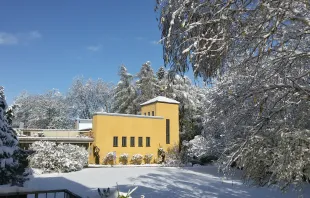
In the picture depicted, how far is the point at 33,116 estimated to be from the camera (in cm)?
4078

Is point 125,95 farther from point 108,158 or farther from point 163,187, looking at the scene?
point 163,187

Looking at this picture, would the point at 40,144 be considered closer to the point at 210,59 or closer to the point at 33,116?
the point at 210,59

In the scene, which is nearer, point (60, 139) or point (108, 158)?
point (60, 139)

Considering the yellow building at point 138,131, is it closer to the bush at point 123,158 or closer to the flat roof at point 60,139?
the bush at point 123,158

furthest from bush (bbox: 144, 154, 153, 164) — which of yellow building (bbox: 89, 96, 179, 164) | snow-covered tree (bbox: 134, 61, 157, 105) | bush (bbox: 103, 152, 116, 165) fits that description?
snow-covered tree (bbox: 134, 61, 157, 105)

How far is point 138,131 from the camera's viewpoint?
26.1m

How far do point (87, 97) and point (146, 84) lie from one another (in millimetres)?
10819

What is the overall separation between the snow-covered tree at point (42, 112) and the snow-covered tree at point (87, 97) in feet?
6.17

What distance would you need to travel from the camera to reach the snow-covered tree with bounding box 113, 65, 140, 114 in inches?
1652

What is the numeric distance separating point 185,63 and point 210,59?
0.49m

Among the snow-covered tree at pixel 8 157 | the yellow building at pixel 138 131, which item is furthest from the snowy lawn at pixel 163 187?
the yellow building at pixel 138 131

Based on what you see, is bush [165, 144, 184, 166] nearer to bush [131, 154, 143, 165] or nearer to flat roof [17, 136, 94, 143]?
bush [131, 154, 143, 165]

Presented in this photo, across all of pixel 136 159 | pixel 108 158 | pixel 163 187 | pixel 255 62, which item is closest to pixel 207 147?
pixel 136 159

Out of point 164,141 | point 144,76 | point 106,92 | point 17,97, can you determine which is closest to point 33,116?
point 17,97
